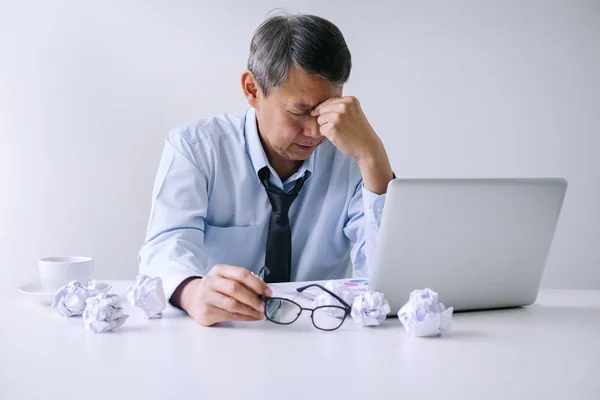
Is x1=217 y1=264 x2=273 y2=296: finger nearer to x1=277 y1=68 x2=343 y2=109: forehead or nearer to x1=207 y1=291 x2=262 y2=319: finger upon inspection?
x1=207 y1=291 x2=262 y2=319: finger

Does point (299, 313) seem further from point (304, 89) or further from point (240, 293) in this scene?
point (304, 89)

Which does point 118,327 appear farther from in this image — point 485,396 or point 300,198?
point 300,198

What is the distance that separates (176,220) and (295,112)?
1.34 ft

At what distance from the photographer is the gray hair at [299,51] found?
1571 millimetres

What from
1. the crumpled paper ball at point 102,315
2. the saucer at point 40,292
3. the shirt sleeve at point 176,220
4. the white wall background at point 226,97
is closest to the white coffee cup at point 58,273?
the saucer at point 40,292

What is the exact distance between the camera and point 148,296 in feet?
3.71

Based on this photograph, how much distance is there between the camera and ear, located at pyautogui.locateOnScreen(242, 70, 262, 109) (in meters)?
1.72

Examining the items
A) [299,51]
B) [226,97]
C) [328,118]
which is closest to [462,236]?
[328,118]

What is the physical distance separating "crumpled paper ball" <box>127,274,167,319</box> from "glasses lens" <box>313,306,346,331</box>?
288mm

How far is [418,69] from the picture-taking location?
3.10 m

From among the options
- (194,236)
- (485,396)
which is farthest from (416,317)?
(194,236)

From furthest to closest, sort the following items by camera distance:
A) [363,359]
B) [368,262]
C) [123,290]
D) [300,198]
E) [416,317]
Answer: [300,198] → [368,262] → [123,290] → [416,317] → [363,359]

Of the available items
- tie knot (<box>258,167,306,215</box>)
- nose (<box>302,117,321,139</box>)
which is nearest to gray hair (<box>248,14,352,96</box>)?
nose (<box>302,117,321,139</box>)

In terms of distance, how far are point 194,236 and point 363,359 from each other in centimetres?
76
